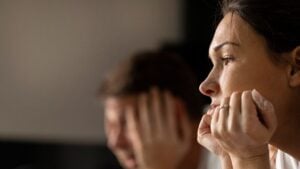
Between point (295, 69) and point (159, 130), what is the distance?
85 centimetres

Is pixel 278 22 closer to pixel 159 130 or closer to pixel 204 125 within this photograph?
pixel 204 125

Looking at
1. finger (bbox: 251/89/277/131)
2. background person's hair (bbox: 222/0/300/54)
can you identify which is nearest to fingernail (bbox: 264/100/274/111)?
finger (bbox: 251/89/277/131)

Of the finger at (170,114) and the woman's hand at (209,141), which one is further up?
the woman's hand at (209,141)

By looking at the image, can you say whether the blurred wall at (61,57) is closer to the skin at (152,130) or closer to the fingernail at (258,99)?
the skin at (152,130)

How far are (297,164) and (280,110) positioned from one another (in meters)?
0.11

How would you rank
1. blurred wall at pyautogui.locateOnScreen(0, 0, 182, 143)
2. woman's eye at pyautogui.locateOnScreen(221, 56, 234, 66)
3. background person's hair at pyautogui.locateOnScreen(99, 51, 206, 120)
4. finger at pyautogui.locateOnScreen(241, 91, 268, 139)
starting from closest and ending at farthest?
finger at pyautogui.locateOnScreen(241, 91, 268, 139)
woman's eye at pyautogui.locateOnScreen(221, 56, 234, 66)
background person's hair at pyautogui.locateOnScreen(99, 51, 206, 120)
blurred wall at pyautogui.locateOnScreen(0, 0, 182, 143)

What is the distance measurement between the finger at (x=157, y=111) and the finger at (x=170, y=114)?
24 millimetres

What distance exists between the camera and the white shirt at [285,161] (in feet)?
3.94

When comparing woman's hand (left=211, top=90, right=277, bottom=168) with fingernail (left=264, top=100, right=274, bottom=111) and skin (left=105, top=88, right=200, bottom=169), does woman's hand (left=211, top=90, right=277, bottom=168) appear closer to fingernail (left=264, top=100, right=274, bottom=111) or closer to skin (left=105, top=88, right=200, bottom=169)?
fingernail (left=264, top=100, right=274, bottom=111)

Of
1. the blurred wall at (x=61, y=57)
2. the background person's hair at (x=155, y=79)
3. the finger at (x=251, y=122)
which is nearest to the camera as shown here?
the finger at (x=251, y=122)

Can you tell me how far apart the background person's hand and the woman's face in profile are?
73 centimetres

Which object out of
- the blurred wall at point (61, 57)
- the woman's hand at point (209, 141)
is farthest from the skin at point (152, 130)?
the blurred wall at point (61, 57)

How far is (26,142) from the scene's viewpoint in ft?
9.55

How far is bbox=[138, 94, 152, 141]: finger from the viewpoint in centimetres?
195
